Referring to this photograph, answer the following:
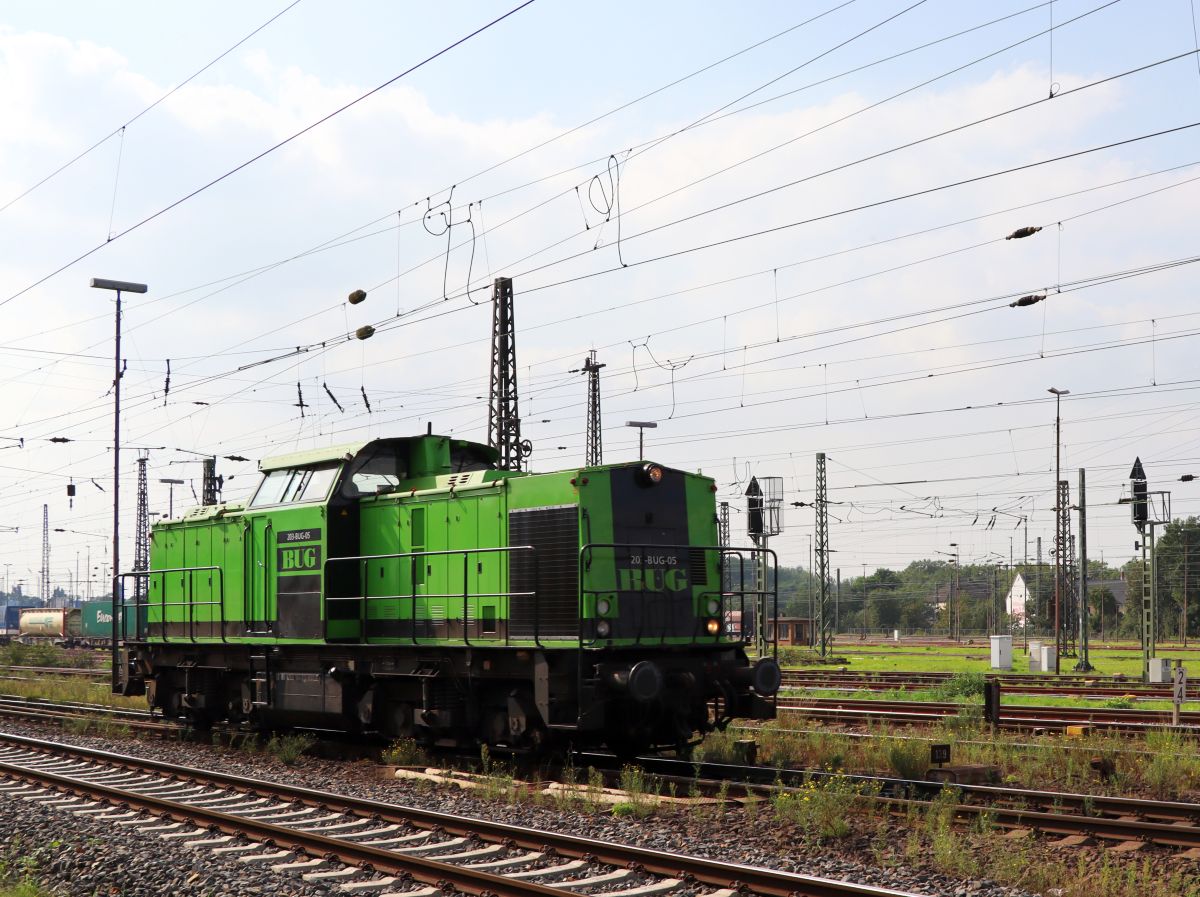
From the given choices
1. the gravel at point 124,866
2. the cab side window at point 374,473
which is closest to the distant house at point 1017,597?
the cab side window at point 374,473

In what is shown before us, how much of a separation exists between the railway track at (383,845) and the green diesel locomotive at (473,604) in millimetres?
2090

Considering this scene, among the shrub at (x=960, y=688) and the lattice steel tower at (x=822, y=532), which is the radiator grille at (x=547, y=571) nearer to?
the shrub at (x=960, y=688)

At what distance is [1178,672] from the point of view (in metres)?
15.5

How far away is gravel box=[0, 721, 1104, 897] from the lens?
295 inches

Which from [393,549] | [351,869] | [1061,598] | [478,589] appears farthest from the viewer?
[1061,598]

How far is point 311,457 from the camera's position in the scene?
14.6m

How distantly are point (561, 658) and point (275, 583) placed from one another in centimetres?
496

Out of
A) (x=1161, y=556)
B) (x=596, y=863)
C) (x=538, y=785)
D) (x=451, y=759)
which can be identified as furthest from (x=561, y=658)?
(x=1161, y=556)

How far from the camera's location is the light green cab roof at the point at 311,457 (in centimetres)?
1406

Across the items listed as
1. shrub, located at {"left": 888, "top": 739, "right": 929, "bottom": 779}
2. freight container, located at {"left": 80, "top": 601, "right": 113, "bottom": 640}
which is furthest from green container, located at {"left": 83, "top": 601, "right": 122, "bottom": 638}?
shrub, located at {"left": 888, "top": 739, "right": 929, "bottom": 779}

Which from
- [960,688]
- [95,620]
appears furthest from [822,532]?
[95,620]

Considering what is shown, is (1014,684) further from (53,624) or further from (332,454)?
(53,624)

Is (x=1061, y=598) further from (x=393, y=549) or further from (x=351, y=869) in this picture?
(x=351, y=869)

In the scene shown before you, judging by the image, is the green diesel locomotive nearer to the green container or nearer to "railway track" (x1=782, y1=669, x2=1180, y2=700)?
"railway track" (x1=782, y1=669, x2=1180, y2=700)
